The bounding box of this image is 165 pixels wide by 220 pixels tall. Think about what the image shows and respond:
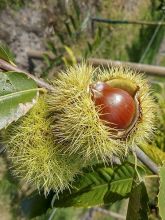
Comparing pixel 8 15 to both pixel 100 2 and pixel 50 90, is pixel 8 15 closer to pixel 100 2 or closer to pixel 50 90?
pixel 100 2

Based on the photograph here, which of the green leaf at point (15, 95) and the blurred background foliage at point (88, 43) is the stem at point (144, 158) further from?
the blurred background foliage at point (88, 43)

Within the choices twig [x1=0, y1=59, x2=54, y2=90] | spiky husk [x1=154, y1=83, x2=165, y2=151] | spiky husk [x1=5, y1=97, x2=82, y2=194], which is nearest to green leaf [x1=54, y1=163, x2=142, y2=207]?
spiky husk [x1=5, y1=97, x2=82, y2=194]

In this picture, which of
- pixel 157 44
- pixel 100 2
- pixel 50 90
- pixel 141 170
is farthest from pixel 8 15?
pixel 157 44

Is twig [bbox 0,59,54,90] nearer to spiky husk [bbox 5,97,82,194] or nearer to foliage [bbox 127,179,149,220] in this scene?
spiky husk [bbox 5,97,82,194]

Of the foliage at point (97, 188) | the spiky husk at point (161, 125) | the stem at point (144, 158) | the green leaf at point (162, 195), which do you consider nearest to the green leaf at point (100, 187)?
the foliage at point (97, 188)

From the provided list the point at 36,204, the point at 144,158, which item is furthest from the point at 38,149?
the point at 36,204
